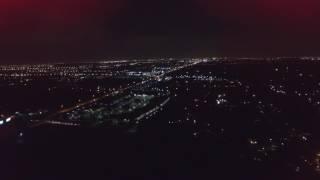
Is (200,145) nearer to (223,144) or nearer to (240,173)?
(223,144)

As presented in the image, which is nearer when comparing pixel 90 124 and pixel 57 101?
pixel 90 124

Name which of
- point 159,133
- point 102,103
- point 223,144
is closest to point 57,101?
point 102,103

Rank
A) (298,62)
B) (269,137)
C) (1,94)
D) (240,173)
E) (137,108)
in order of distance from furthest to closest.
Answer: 1. (298,62)
2. (1,94)
3. (137,108)
4. (269,137)
5. (240,173)

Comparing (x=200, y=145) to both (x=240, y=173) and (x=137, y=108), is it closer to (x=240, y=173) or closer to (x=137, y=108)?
(x=240, y=173)

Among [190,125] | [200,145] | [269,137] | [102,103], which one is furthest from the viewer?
[102,103]

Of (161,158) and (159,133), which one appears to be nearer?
(161,158)

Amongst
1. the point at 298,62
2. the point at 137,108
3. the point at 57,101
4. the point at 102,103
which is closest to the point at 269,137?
the point at 137,108

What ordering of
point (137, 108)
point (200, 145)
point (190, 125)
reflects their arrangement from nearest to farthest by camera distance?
1. point (200, 145)
2. point (190, 125)
3. point (137, 108)

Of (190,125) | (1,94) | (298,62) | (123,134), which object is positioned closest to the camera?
(123,134)

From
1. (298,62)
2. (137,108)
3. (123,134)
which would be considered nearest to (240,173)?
(123,134)
